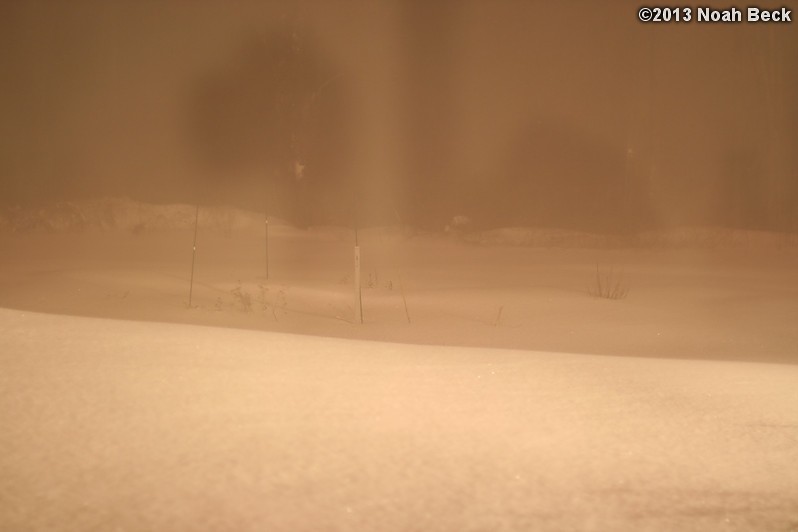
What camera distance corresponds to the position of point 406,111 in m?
17.4

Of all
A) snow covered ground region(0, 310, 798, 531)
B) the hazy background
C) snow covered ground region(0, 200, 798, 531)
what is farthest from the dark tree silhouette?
snow covered ground region(0, 310, 798, 531)

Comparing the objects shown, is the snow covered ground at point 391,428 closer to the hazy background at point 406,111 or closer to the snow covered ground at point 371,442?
the snow covered ground at point 371,442

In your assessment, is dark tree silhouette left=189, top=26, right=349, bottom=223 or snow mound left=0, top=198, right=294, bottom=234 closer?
dark tree silhouette left=189, top=26, right=349, bottom=223

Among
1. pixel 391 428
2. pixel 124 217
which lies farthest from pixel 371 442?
pixel 124 217

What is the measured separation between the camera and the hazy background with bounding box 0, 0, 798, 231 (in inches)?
661

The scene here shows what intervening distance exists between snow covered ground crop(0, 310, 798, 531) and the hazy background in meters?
12.4

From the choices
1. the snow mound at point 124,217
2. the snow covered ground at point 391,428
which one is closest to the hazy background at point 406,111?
the snow mound at point 124,217

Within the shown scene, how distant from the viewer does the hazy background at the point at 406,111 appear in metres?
16.8

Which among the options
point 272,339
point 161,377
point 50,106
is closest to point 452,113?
point 50,106

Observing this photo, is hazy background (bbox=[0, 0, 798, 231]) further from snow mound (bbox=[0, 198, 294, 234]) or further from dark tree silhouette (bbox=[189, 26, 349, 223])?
snow mound (bbox=[0, 198, 294, 234])

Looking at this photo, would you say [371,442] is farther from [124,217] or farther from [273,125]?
[124,217]

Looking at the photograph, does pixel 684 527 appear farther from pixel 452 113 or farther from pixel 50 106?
pixel 50 106

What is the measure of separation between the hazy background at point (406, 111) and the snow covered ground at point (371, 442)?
12414mm

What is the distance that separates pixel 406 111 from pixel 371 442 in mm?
14752
